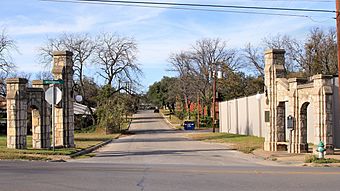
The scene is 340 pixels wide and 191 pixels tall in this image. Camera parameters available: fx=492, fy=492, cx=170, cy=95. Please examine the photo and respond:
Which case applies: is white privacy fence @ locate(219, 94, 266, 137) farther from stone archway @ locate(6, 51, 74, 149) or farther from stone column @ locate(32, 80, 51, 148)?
stone column @ locate(32, 80, 51, 148)

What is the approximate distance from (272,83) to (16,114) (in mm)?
13602

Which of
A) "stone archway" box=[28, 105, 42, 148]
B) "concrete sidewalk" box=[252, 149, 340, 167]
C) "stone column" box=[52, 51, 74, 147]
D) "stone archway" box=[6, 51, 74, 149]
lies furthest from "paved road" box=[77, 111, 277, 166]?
"stone archway" box=[28, 105, 42, 148]

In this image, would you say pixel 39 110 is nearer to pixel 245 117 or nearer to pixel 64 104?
pixel 64 104

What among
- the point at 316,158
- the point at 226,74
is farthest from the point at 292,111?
the point at 226,74

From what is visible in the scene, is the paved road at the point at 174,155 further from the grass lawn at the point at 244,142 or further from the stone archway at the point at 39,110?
the stone archway at the point at 39,110

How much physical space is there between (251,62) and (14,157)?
62932 mm

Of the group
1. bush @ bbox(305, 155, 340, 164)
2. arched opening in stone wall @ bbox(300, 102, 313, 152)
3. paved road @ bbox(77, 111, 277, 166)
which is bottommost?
paved road @ bbox(77, 111, 277, 166)

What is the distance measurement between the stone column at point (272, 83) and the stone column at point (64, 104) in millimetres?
11542

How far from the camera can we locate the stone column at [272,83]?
26.5 meters

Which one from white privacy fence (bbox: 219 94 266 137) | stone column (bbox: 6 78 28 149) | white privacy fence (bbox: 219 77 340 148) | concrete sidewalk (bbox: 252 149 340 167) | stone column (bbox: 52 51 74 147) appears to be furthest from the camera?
white privacy fence (bbox: 219 94 266 137)

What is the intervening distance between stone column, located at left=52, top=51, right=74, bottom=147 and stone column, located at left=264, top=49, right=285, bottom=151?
11542 millimetres

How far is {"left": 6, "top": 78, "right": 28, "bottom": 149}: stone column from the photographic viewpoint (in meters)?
24.8

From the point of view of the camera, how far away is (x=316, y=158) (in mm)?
20031

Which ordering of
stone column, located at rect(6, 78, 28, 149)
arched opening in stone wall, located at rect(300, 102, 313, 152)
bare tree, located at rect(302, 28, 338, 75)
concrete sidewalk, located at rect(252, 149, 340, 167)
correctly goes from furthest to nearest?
bare tree, located at rect(302, 28, 338, 75), stone column, located at rect(6, 78, 28, 149), arched opening in stone wall, located at rect(300, 102, 313, 152), concrete sidewalk, located at rect(252, 149, 340, 167)
